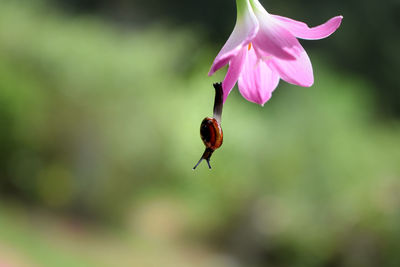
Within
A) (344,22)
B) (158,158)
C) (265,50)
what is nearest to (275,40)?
(265,50)

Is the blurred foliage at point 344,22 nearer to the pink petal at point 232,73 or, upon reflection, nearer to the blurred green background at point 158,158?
the blurred green background at point 158,158

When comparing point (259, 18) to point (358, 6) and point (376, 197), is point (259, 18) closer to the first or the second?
point (376, 197)

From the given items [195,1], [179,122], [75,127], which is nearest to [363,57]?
[195,1]

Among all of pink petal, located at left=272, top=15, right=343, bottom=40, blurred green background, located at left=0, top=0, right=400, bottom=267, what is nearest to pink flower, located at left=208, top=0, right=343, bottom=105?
pink petal, located at left=272, top=15, right=343, bottom=40

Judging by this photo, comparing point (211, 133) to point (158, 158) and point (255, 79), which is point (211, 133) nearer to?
point (255, 79)

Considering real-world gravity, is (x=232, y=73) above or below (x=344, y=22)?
below

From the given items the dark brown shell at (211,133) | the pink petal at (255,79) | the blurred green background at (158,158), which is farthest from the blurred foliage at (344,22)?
the dark brown shell at (211,133)
